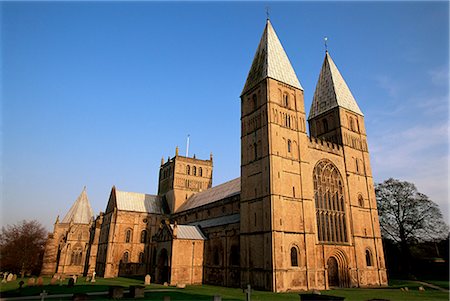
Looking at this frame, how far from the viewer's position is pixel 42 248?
6262cm

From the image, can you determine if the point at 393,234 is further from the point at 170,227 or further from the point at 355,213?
the point at 170,227

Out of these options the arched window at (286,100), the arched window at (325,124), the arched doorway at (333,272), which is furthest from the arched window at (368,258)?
the arched window at (286,100)

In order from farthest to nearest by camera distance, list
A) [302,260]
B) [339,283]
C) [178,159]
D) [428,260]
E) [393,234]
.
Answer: [178,159], [393,234], [428,260], [339,283], [302,260]

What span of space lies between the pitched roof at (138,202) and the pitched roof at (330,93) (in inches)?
1345

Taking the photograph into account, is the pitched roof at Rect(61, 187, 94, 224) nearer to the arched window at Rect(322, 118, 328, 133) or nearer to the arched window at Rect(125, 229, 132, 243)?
the arched window at Rect(125, 229, 132, 243)

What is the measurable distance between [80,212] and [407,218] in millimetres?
69025

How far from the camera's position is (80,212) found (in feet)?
233

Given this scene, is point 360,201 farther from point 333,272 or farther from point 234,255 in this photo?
point 234,255

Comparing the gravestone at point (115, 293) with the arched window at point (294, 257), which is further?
the arched window at point (294, 257)

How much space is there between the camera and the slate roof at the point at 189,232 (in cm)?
3778

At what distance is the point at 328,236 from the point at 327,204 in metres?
3.61

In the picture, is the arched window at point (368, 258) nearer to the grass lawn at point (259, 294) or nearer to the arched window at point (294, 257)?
the grass lawn at point (259, 294)

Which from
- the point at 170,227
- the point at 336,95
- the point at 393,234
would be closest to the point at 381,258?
the point at 393,234

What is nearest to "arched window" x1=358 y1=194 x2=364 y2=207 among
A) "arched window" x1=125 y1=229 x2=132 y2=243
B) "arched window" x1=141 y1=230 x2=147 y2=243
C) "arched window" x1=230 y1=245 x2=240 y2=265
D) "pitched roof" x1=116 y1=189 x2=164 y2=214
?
"arched window" x1=230 y1=245 x2=240 y2=265
